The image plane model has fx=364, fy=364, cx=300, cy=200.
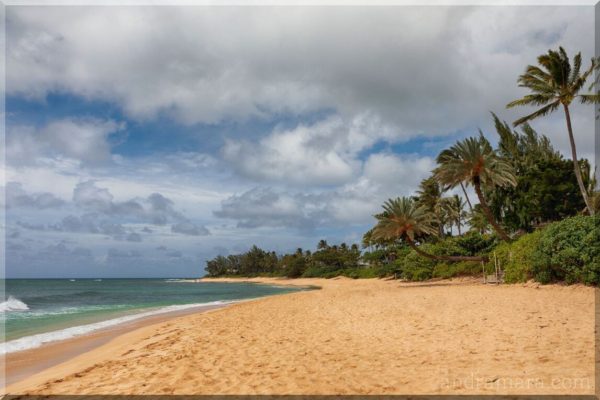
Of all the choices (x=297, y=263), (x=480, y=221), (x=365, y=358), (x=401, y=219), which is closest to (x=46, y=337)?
(x=365, y=358)

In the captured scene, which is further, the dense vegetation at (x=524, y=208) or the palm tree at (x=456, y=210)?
the palm tree at (x=456, y=210)

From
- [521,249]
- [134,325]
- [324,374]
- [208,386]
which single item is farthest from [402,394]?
[521,249]

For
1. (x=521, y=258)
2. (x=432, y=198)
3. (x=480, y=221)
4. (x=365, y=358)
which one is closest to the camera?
(x=365, y=358)

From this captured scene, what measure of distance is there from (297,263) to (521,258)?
2927 inches

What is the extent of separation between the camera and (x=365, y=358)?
7.34 metres

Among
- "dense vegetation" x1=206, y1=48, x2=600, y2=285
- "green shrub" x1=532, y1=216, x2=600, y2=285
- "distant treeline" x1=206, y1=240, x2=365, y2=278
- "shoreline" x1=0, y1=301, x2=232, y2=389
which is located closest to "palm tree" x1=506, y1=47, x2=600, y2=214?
"dense vegetation" x1=206, y1=48, x2=600, y2=285

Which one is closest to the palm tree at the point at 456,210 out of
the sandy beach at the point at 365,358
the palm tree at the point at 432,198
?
the palm tree at the point at 432,198

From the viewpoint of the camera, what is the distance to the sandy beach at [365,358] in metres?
5.59

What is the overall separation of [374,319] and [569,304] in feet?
21.8

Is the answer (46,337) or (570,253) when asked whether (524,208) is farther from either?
(46,337)

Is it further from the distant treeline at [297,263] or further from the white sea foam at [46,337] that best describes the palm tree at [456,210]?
the white sea foam at [46,337]

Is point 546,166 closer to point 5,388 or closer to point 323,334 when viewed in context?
point 323,334

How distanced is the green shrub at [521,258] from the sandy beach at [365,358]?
9.47 meters

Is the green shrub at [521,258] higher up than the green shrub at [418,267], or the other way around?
the green shrub at [521,258]
